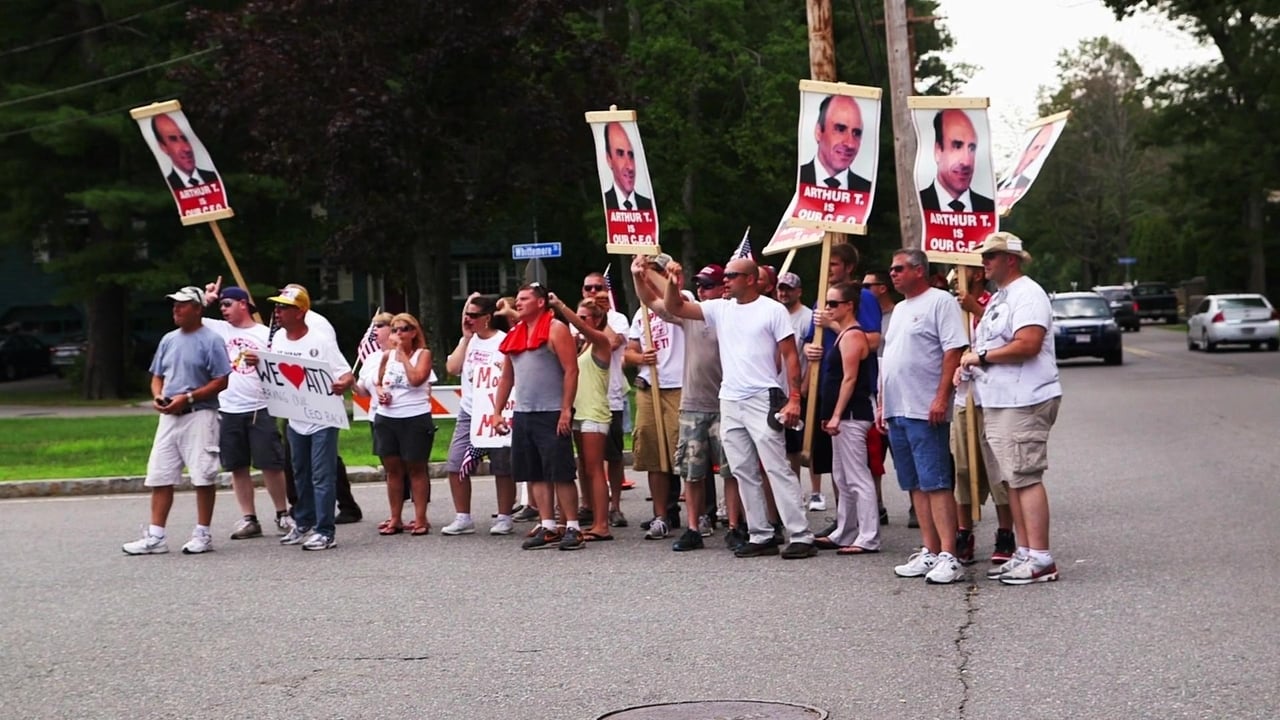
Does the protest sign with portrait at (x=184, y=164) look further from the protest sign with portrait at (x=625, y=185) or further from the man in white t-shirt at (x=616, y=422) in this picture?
the man in white t-shirt at (x=616, y=422)

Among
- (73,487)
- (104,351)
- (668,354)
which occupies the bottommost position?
(73,487)

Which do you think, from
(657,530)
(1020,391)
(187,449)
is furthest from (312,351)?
(1020,391)

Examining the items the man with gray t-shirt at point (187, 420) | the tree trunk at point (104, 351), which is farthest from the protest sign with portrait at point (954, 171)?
the tree trunk at point (104, 351)

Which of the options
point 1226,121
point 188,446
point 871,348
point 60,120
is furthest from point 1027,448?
point 1226,121

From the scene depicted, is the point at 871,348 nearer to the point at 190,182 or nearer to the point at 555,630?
the point at 555,630

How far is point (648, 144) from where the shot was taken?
159 ft

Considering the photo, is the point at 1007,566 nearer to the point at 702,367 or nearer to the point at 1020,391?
the point at 1020,391

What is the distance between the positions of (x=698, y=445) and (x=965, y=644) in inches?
154

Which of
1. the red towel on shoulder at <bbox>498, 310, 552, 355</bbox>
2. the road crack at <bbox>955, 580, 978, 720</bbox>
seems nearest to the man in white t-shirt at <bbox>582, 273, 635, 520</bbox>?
the red towel on shoulder at <bbox>498, 310, 552, 355</bbox>

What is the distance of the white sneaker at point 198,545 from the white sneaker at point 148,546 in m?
0.16

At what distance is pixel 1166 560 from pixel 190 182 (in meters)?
9.86

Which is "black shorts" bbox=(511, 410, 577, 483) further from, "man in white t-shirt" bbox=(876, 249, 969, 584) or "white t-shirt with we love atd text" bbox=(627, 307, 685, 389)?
"man in white t-shirt" bbox=(876, 249, 969, 584)

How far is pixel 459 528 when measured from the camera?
12.9 metres

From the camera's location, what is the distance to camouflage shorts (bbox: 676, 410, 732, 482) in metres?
11.6
